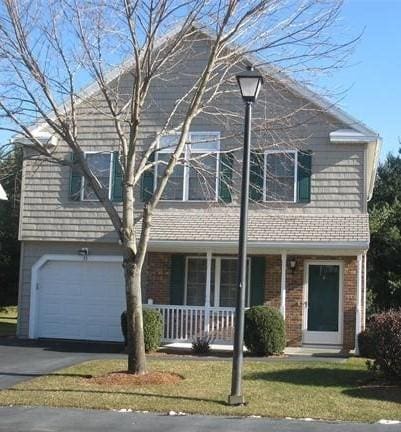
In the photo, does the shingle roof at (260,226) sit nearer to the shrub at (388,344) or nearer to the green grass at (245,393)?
the green grass at (245,393)

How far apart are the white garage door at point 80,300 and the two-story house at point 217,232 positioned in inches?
1.2

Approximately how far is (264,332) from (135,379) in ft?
15.8

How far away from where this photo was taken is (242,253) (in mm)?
10195

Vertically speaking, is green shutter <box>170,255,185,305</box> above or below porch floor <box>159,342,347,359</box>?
above

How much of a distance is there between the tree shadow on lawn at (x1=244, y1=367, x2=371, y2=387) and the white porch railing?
432cm

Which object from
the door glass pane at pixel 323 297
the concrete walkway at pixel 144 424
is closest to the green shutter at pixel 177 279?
the door glass pane at pixel 323 297

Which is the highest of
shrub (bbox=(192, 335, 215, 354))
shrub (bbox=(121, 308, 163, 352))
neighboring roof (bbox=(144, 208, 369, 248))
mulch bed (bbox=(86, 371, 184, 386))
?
neighboring roof (bbox=(144, 208, 369, 248))

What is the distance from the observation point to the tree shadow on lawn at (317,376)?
11.9 meters

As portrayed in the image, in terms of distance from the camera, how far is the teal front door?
17766 millimetres

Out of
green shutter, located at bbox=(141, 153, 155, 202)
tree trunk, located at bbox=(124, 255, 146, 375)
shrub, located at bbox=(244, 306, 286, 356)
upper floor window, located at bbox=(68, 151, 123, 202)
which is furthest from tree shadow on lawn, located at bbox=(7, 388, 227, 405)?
upper floor window, located at bbox=(68, 151, 123, 202)

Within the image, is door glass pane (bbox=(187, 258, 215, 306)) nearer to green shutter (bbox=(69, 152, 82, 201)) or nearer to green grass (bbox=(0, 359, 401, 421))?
green shutter (bbox=(69, 152, 82, 201))

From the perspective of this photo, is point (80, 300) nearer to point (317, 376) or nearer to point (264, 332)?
point (264, 332)

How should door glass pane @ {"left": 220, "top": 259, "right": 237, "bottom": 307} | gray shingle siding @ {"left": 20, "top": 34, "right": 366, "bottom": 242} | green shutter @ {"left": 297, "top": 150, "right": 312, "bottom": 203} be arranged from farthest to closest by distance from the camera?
1. door glass pane @ {"left": 220, "top": 259, "right": 237, "bottom": 307}
2. green shutter @ {"left": 297, "top": 150, "right": 312, "bottom": 203}
3. gray shingle siding @ {"left": 20, "top": 34, "right": 366, "bottom": 242}

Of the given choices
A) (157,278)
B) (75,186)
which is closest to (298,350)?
(157,278)
